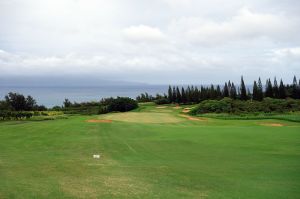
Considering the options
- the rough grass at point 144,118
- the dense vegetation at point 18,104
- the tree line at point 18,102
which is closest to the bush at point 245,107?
the rough grass at point 144,118

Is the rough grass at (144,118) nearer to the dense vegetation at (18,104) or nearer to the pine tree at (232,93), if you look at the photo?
the dense vegetation at (18,104)

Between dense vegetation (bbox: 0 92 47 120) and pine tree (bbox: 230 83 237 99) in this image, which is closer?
dense vegetation (bbox: 0 92 47 120)

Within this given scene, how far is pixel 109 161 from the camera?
18.3 meters

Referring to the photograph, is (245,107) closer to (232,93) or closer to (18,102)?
(232,93)

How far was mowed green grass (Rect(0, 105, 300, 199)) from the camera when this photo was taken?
11906 millimetres

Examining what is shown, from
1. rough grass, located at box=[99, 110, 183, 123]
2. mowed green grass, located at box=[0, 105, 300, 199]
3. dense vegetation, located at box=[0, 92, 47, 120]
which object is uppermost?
dense vegetation, located at box=[0, 92, 47, 120]

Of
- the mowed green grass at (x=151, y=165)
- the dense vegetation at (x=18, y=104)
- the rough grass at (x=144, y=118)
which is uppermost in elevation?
the dense vegetation at (x=18, y=104)

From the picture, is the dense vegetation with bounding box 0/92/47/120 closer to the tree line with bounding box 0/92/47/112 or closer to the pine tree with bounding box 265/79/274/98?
the tree line with bounding box 0/92/47/112

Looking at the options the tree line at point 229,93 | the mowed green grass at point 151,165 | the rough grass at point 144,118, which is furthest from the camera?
the tree line at point 229,93

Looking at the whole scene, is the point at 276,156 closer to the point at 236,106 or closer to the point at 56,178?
the point at 56,178

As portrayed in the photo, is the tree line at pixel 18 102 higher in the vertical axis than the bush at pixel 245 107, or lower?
higher

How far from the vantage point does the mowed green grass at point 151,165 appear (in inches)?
469

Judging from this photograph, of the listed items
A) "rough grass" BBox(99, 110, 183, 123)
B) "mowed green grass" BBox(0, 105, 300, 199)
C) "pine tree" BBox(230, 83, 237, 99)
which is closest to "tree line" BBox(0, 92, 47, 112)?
"rough grass" BBox(99, 110, 183, 123)

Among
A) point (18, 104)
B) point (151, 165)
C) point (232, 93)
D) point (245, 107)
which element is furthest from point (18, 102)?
point (151, 165)
